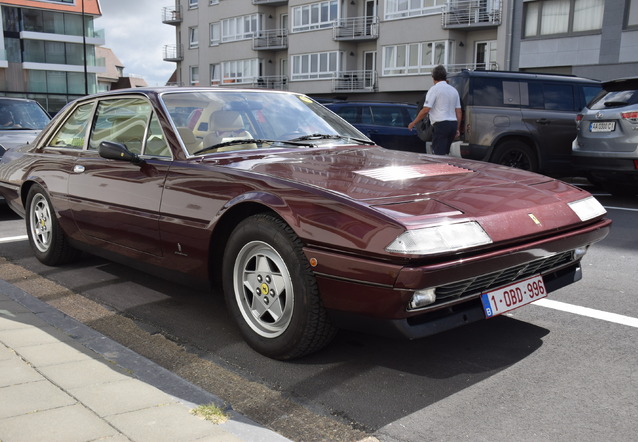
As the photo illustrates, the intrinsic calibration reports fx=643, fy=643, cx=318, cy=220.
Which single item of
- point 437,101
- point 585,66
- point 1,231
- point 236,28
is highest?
point 236,28

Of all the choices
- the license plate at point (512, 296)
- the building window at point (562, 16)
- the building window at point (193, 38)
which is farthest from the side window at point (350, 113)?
the building window at point (193, 38)

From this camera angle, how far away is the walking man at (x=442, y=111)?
9733mm

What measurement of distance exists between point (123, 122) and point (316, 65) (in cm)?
3998

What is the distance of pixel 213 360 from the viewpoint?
3533mm

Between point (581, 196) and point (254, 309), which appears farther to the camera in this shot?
point (581, 196)

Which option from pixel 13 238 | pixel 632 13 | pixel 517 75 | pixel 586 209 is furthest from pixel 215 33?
pixel 586 209

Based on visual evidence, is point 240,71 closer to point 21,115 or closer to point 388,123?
point 388,123

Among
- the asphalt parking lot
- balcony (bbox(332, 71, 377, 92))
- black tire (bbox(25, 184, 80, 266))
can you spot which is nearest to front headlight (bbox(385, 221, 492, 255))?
the asphalt parking lot

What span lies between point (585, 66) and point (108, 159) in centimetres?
2709

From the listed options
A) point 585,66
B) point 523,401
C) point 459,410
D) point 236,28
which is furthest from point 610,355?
point 236,28

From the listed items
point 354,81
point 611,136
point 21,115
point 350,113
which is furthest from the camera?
point 354,81

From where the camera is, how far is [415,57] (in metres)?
36.8

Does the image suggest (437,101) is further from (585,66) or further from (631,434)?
(585,66)

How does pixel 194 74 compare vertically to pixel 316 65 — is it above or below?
below
